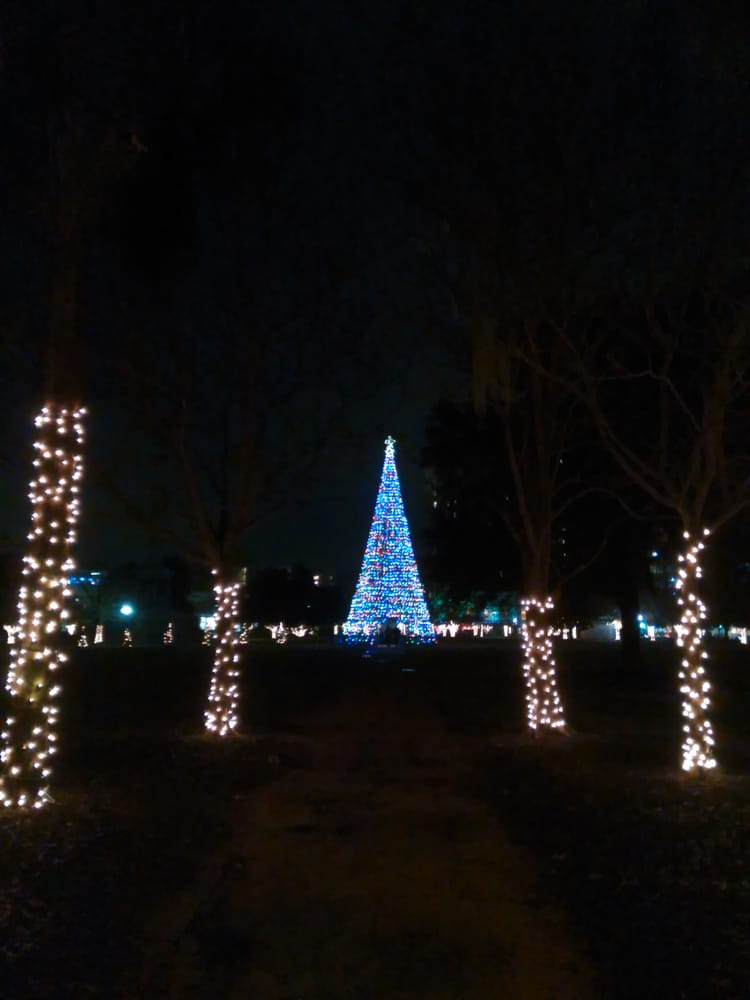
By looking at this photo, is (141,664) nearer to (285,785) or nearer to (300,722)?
(300,722)

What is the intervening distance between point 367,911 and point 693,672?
6811 millimetres

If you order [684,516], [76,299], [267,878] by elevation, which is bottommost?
[267,878]

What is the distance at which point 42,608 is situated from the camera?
11750mm

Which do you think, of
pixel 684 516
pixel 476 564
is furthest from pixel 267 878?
pixel 476 564

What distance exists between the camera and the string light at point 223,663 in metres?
17.9

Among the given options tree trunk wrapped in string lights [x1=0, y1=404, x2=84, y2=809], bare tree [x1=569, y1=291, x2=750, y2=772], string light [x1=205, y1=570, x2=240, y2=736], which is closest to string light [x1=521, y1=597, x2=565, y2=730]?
bare tree [x1=569, y1=291, x2=750, y2=772]

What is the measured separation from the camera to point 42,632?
1175 centimetres

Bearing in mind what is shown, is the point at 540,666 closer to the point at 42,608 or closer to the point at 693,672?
the point at 693,672

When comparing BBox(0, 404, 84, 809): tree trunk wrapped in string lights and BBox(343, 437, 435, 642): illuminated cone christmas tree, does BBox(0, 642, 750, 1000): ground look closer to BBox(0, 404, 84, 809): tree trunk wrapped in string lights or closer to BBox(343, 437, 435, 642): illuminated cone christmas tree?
BBox(0, 404, 84, 809): tree trunk wrapped in string lights

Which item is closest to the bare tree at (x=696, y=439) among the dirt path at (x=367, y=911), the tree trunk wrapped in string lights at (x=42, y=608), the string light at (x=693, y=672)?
the string light at (x=693, y=672)

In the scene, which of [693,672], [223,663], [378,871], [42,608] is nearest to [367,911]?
[378,871]

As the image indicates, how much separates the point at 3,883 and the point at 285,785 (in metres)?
6.46

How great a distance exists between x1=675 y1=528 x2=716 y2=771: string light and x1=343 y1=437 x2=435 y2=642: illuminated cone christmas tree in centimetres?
3848

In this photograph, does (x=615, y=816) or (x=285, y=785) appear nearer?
(x=615, y=816)
